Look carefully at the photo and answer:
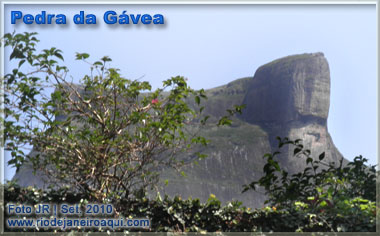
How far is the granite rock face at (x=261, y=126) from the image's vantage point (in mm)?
97812

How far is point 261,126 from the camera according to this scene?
367 feet

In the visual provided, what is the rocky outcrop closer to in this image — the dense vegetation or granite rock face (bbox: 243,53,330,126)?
granite rock face (bbox: 243,53,330,126)

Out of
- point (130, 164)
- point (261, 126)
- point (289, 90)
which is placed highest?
point (289, 90)

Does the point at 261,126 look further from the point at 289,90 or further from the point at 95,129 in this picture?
the point at 95,129

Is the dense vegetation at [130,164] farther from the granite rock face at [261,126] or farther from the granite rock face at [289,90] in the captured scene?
the granite rock face at [289,90]

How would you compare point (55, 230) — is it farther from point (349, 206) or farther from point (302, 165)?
point (302, 165)

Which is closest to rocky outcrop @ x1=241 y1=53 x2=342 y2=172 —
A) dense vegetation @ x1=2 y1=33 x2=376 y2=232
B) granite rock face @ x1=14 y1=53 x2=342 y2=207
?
granite rock face @ x1=14 y1=53 x2=342 y2=207

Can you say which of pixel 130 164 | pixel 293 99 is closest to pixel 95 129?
pixel 130 164

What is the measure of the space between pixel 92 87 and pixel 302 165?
98438mm

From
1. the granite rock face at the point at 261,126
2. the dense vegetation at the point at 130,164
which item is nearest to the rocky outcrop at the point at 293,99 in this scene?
the granite rock face at the point at 261,126

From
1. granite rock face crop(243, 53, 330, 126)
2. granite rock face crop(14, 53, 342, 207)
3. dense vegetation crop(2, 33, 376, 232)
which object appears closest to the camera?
dense vegetation crop(2, 33, 376, 232)

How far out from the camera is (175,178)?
93500 mm

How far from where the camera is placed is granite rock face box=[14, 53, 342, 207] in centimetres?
9781

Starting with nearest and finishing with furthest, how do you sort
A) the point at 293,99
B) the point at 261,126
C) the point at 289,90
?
the point at 293,99
the point at 289,90
the point at 261,126
